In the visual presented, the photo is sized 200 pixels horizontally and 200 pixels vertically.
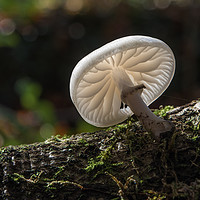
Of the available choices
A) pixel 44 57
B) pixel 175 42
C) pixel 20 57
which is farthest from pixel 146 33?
pixel 20 57

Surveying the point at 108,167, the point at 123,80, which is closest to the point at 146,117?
the point at 123,80

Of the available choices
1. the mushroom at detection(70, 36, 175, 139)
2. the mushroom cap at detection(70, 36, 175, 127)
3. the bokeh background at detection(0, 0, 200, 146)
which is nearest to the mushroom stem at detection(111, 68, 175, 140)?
the mushroom at detection(70, 36, 175, 139)

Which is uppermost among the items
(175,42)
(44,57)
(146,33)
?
(44,57)

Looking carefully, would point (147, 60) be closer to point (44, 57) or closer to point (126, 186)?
point (126, 186)

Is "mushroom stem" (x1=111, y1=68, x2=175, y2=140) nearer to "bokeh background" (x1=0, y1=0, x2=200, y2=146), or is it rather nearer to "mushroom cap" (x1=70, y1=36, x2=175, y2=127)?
"mushroom cap" (x1=70, y1=36, x2=175, y2=127)

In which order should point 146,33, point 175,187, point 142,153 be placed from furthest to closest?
point 146,33 < point 142,153 < point 175,187

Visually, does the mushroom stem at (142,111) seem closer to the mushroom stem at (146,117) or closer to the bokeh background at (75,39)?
the mushroom stem at (146,117)

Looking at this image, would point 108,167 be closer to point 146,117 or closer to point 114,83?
point 146,117
